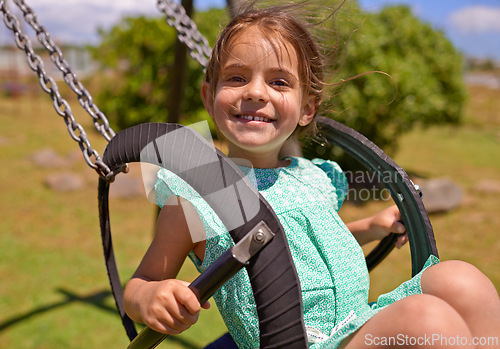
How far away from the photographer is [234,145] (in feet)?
4.41

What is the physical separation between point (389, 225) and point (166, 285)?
31.6 inches

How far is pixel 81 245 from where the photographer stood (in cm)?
395

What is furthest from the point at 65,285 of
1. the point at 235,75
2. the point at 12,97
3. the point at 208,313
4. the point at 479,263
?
the point at 12,97

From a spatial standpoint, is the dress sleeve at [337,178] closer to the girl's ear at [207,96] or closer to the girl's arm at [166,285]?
the girl's ear at [207,96]

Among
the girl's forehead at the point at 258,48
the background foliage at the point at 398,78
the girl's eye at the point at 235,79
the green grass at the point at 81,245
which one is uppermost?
the girl's forehead at the point at 258,48

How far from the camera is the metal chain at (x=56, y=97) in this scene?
3.84 ft

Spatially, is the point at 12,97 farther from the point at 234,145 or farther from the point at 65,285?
the point at 234,145

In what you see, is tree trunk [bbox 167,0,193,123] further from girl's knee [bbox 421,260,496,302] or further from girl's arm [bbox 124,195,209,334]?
girl's knee [bbox 421,260,496,302]

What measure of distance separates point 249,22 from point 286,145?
0.49m

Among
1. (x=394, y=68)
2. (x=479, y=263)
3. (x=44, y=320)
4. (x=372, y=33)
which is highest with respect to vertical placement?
(x=372, y=33)

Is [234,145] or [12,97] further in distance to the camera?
[12,97]

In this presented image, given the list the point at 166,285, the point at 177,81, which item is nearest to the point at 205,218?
the point at 166,285

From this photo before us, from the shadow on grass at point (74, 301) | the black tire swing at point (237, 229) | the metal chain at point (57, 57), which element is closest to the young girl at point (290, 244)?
the black tire swing at point (237, 229)

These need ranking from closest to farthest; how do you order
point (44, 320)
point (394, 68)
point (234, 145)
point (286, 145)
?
point (234, 145)
point (286, 145)
point (44, 320)
point (394, 68)
